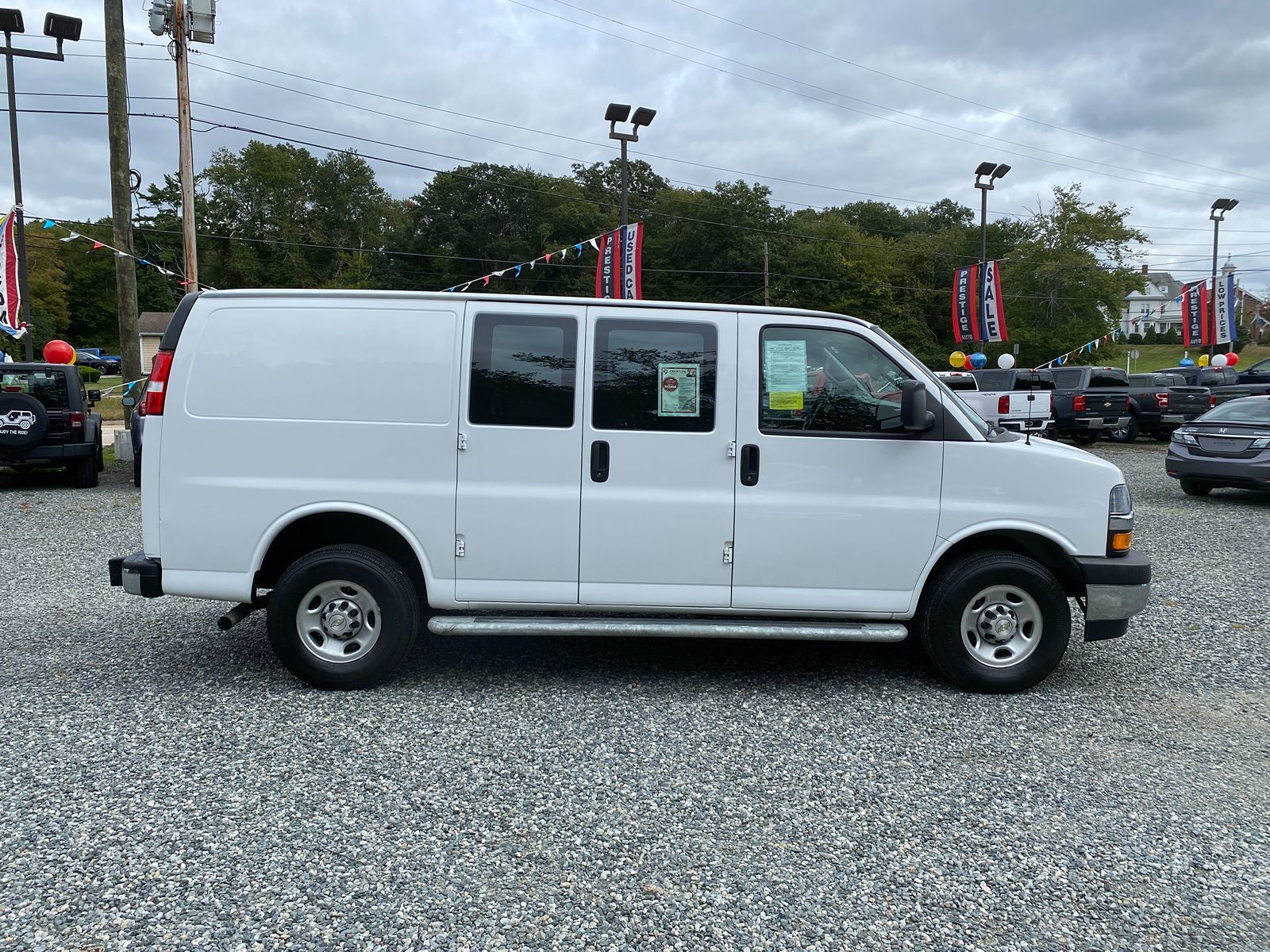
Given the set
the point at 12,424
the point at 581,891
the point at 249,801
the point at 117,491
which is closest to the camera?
the point at 581,891

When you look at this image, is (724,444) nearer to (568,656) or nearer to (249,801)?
(568,656)

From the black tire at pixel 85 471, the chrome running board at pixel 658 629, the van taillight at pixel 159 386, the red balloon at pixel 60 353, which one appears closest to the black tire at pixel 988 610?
the chrome running board at pixel 658 629

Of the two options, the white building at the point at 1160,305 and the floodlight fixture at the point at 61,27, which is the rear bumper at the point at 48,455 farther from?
the white building at the point at 1160,305

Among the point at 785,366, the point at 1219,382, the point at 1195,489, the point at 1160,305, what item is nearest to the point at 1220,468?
the point at 1195,489

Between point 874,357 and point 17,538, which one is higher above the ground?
point 874,357

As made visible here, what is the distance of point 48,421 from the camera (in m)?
12.2

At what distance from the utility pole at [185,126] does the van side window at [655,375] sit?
45.8 feet

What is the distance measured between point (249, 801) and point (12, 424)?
413 inches

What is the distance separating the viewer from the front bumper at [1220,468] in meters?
12.2

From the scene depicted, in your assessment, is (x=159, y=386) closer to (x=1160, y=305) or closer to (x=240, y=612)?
(x=240, y=612)

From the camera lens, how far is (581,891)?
3.09 metres

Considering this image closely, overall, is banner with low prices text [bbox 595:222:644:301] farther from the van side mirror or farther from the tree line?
the tree line

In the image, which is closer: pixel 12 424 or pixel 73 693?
pixel 73 693

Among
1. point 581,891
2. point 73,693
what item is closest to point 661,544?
point 581,891
